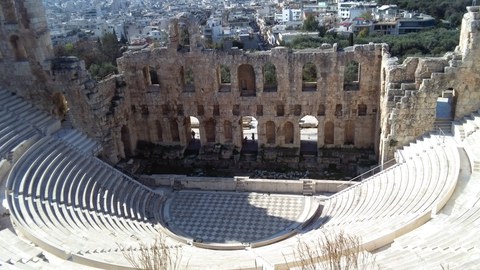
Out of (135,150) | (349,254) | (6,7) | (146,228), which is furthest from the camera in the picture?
(135,150)

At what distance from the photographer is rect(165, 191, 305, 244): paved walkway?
21.2m

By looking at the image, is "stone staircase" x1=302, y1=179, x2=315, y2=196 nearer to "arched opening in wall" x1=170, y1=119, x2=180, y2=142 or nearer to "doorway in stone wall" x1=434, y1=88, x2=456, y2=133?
"doorway in stone wall" x1=434, y1=88, x2=456, y2=133

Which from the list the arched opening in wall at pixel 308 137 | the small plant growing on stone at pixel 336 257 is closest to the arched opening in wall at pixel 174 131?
the arched opening in wall at pixel 308 137

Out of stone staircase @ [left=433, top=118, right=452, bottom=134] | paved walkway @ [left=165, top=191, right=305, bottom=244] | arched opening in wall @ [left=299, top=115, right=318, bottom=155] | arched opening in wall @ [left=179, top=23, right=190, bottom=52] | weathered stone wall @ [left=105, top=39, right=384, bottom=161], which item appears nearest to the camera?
paved walkway @ [left=165, top=191, right=305, bottom=244]

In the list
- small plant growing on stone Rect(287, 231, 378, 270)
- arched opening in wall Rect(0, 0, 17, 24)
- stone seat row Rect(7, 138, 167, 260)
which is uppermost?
arched opening in wall Rect(0, 0, 17, 24)

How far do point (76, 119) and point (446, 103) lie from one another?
78.7ft

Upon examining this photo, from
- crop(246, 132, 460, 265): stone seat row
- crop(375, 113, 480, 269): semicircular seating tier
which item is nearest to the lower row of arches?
crop(246, 132, 460, 265): stone seat row

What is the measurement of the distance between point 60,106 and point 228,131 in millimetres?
11366

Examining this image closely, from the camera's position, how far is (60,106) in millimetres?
27641

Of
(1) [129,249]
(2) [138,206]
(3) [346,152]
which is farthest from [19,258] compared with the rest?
(3) [346,152]

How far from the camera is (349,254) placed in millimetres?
11648

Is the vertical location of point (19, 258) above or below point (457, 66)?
below

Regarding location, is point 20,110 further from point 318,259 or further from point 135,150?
point 318,259

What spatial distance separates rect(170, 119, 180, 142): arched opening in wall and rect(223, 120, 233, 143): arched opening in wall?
139 inches
